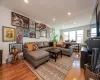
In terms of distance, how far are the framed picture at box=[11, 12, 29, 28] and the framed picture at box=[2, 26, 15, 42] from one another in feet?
1.20

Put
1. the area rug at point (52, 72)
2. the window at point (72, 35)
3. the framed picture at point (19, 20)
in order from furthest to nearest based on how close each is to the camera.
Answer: the window at point (72, 35)
the framed picture at point (19, 20)
the area rug at point (52, 72)

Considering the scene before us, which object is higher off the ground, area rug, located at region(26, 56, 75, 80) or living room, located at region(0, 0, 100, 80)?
living room, located at region(0, 0, 100, 80)

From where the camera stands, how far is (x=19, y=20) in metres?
3.21

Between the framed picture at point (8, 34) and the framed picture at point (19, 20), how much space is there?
366 millimetres

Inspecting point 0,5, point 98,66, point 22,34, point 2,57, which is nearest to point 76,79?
point 98,66

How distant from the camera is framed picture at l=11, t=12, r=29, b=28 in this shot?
117 inches

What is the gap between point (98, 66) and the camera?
0.60m

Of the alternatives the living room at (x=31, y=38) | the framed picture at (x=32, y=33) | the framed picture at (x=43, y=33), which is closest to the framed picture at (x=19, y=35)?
the living room at (x=31, y=38)

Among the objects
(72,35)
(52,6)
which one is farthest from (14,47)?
(72,35)

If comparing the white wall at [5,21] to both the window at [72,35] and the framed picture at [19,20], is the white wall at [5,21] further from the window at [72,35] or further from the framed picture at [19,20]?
the window at [72,35]

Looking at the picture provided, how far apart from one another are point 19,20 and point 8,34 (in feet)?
3.16

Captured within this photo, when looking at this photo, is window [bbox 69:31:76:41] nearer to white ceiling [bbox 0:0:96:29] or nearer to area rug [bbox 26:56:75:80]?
white ceiling [bbox 0:0:96:29]

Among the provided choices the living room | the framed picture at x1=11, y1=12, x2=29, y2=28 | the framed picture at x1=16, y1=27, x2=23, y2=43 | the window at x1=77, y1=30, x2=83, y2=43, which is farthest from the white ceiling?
the window at x1=77, y1=30, x2=83, y2=43

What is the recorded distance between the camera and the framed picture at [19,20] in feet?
9.79
